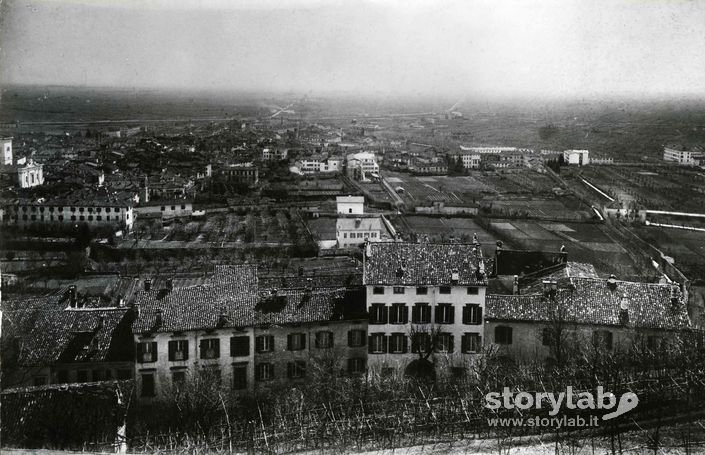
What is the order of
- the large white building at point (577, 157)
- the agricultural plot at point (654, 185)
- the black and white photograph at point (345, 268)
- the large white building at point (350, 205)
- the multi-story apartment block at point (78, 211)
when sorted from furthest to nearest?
the large white building at point (350, 205)
the large white building at point (577, 157)
the multi-story apartment block at point (78, 211)
the agricultural plot at point (654, 185)
the black and white photograph at point (345, 268)

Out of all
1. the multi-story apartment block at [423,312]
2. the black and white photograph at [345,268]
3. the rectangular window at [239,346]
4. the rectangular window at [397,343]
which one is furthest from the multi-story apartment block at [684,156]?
the rectangular window at [239,346]

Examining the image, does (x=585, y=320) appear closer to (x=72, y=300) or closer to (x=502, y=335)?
(x=502, y=335)

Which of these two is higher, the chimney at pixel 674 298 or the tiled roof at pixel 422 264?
the tiled roof at pixel 422 264

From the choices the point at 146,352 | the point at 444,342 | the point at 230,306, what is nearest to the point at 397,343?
the point at 444,342

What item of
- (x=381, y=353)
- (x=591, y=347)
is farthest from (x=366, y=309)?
(x=591, y=347)

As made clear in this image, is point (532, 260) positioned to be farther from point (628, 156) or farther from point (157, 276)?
point (157, 276)

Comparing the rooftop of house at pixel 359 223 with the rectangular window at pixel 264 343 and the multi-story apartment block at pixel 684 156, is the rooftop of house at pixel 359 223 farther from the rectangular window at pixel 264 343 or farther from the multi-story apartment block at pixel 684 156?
the rectangular window at pixel 264 343

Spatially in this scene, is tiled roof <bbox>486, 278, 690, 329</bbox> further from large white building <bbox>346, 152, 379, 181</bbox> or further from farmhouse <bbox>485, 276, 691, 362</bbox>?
large white building <bbox>346, 152, 379, 181</bbox>
